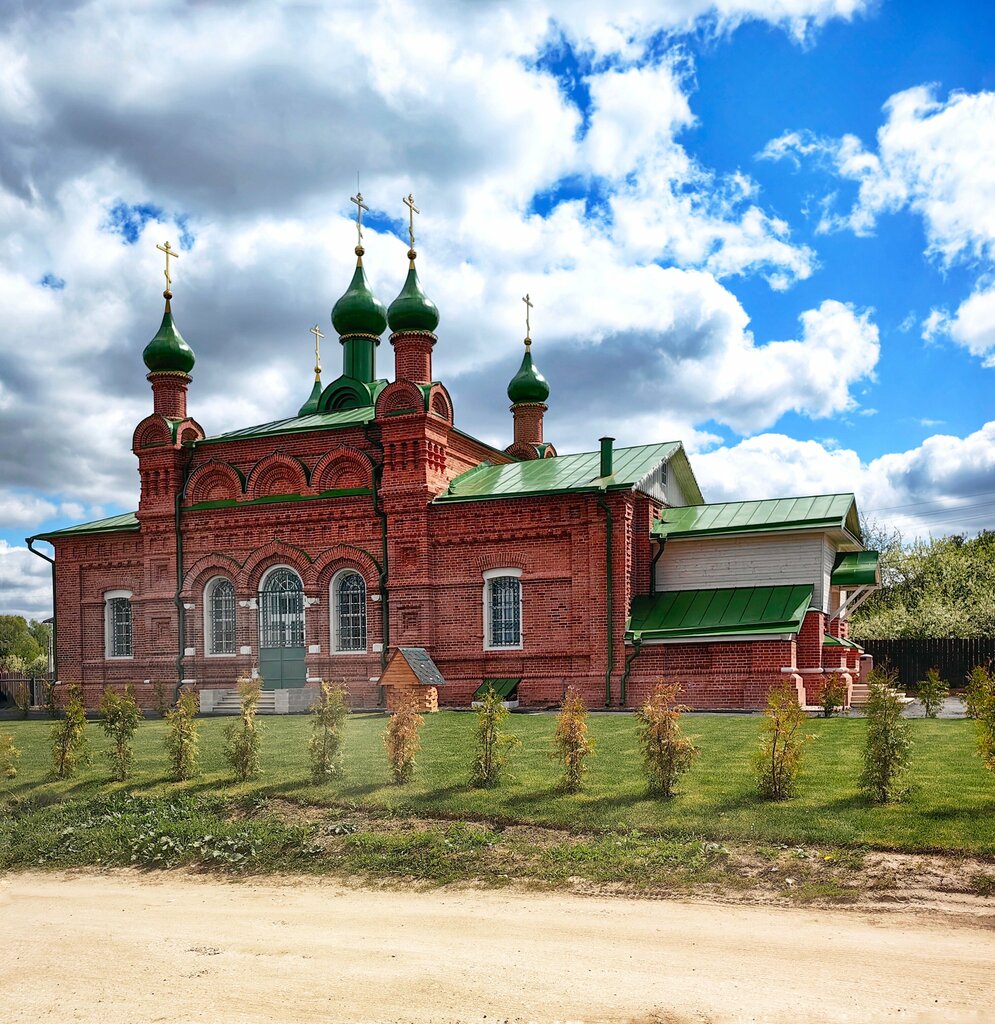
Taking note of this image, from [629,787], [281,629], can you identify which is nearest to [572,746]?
[629,787]

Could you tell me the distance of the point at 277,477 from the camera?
888 inches

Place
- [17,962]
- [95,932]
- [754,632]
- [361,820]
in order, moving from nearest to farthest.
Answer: [17,962] < [95,932] < [361,820] < [754,632]

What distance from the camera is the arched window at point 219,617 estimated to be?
2308 centimetres

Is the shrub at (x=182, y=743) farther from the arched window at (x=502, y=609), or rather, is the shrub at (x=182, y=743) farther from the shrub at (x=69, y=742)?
the arched window at (x=502, y=609)

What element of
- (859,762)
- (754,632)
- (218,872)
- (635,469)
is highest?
(635,469)

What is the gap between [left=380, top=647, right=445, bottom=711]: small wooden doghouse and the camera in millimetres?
19031

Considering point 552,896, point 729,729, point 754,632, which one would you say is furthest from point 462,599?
point 552,896

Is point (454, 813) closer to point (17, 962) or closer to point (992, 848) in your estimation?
point (17, 962)

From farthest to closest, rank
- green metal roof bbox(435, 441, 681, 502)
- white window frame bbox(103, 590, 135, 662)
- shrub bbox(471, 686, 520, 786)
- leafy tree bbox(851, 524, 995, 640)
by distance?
1. leafy tree bbox(851, 524, 995, 640)
2. white window frame bbox(103, 590, 135, 662)
3. green metal roof bbox(435, 441, 681, 502)
4. shrub bbox(471, 686, 520, 786)

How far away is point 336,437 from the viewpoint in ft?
72.0

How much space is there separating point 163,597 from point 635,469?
1177 cm

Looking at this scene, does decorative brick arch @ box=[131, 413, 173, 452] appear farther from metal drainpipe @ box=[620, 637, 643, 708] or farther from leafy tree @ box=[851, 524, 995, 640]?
leafy tree @ box=[851, 524, 995, 640]

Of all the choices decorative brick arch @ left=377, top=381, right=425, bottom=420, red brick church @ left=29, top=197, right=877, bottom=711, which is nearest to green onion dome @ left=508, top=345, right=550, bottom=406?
red brick church @ left=29, top=197, right=877, bottom=711

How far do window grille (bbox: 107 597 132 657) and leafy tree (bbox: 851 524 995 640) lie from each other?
22.1m
